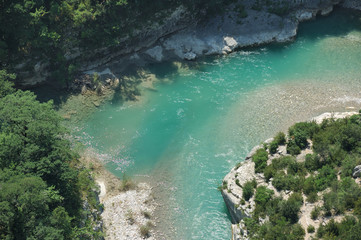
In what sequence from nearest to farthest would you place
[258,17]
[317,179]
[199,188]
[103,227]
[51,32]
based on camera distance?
[317,179] < [103,227] < [199,188] < [51,32] < [258,17]

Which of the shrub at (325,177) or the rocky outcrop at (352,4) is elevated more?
the rocky outcrop at (352,4)

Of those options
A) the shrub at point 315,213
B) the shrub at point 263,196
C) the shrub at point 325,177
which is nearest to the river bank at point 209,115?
the shrub at point 263,196

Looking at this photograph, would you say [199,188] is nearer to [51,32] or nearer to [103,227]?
[103,227]

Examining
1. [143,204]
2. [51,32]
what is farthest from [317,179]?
[51,32]

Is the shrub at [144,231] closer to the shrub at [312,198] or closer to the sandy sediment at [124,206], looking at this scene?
the sandy sediment at [124,206]

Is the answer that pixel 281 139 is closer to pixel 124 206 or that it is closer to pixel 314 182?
pixel 314 182

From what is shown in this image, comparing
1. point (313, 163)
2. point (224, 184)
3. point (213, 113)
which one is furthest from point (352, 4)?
point (224, 184)
